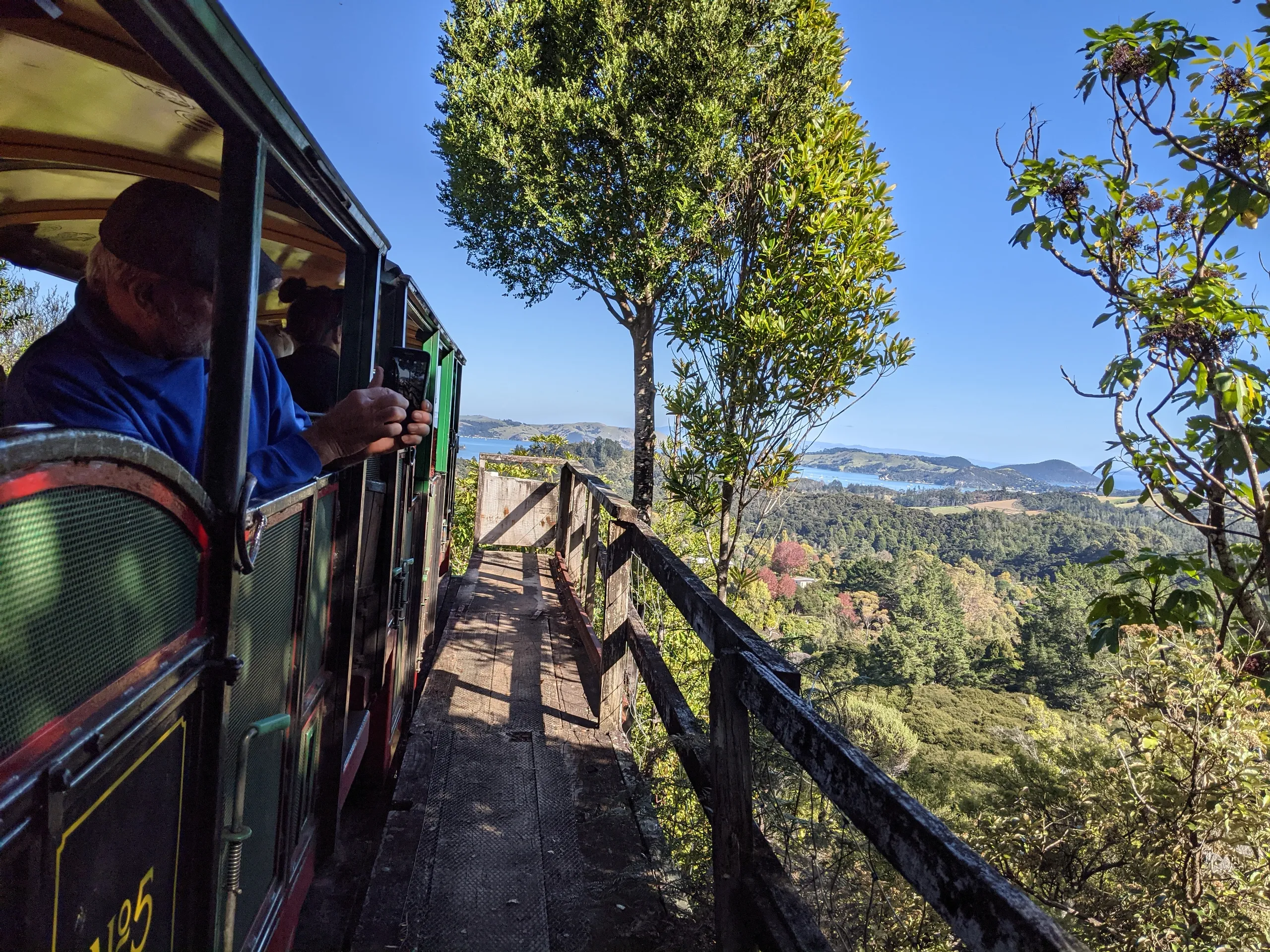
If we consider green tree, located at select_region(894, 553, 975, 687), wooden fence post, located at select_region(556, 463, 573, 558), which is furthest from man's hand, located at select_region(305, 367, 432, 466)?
green tree, located at select_region(894, 553, 975, 687)

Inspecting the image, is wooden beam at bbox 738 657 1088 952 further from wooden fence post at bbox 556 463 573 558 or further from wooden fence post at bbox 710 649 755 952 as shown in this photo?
wooden fence post at bbox 556 463 573 558

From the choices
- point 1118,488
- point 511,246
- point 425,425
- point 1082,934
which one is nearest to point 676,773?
point 1082,934

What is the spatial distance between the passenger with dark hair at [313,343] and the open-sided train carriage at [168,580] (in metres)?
0.30

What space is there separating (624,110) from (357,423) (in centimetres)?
832

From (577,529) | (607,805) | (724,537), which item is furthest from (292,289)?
(724,537)

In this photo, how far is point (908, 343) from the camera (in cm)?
711

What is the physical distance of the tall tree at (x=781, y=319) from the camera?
6.89 meters

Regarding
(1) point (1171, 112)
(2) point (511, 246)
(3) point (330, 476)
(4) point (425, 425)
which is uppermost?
(2) point (511, 246)

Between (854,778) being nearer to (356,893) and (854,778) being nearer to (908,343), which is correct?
(356,893)

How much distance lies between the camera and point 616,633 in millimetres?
3684

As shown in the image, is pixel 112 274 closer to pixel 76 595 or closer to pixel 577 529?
pixel 76 595

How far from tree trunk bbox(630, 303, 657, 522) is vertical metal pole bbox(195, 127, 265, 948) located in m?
8.79

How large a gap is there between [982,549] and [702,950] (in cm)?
8201

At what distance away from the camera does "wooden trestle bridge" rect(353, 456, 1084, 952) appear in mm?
1162
